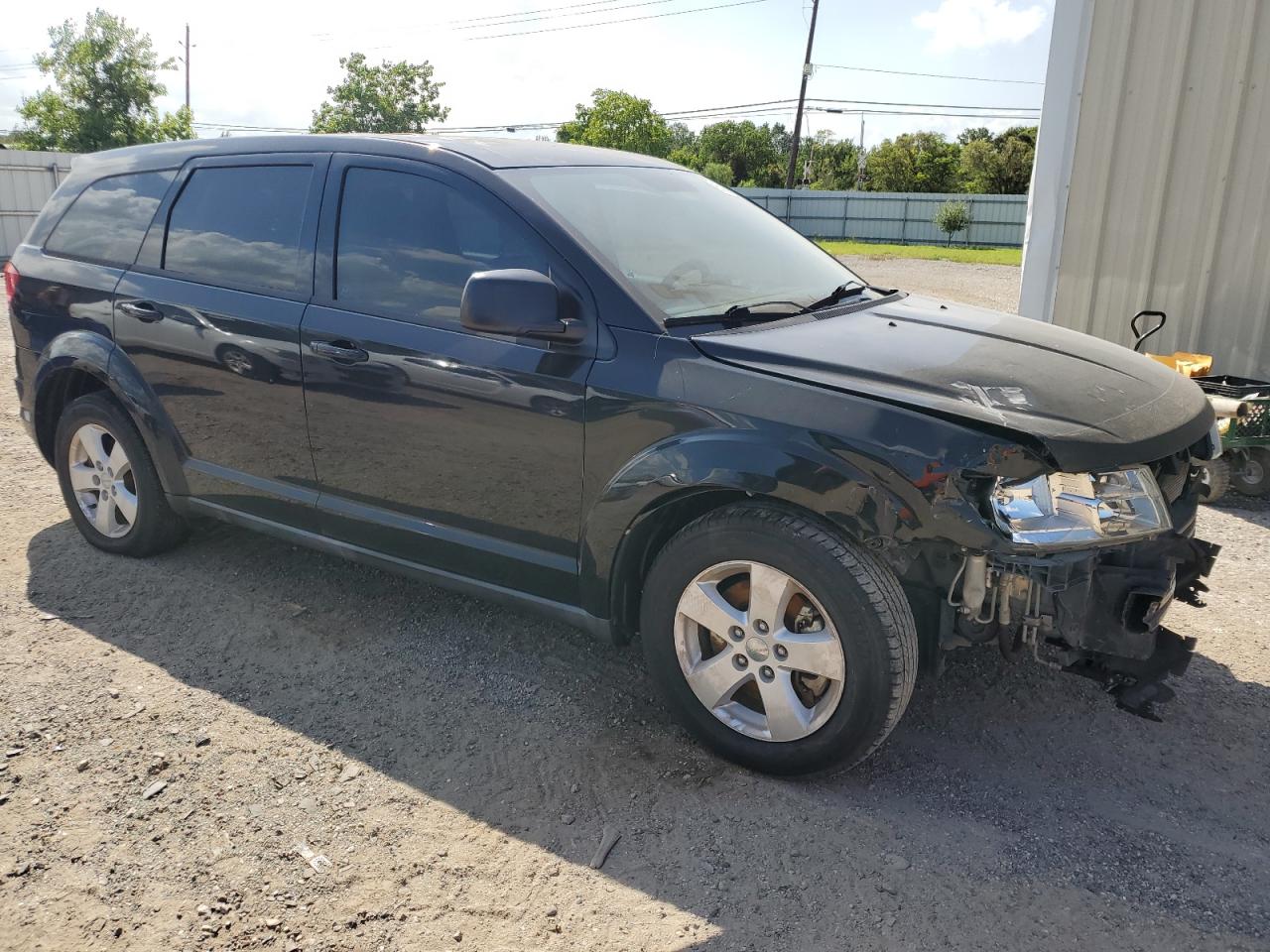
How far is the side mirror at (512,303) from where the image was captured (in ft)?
10.1

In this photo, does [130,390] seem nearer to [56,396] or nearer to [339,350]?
[56,396]

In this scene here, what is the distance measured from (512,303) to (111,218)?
2595mm

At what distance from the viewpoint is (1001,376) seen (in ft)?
9.84

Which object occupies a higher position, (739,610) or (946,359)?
(946,359)

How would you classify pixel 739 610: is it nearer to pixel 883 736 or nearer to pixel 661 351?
pixel 883 736

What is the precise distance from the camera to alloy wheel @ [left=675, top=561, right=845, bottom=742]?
9.61 ft

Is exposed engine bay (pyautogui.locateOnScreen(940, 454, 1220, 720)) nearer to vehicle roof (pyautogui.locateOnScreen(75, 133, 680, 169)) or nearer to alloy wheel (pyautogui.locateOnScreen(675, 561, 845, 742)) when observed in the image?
alloy wheel (pyautogui.locateOnScreen(675, 561, 845, 742))

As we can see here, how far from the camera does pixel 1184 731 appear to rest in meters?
3.40

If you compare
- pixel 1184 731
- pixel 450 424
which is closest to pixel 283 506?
pixel 450 424

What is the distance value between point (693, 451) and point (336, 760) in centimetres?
152

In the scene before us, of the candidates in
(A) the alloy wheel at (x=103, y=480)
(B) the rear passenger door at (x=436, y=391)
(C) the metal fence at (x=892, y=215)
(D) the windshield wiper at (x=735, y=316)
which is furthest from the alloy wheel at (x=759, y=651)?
(C) the metal fence at (x=892, y=215)

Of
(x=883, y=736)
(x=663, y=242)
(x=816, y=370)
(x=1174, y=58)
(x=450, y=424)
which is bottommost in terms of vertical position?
(x=883, y=736)

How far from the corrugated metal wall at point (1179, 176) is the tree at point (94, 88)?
122 feet

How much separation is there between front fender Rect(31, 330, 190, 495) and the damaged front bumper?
328 cm
